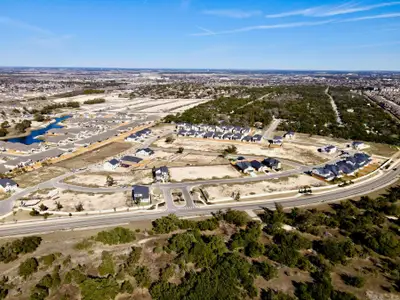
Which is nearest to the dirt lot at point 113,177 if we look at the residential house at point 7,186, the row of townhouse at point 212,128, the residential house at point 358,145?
the residential house at point 7,186

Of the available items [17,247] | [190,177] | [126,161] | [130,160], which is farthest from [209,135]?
[17,247]

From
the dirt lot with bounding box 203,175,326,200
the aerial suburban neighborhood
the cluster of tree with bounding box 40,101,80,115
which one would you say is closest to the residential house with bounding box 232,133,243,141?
the aerial suburban neighborhood

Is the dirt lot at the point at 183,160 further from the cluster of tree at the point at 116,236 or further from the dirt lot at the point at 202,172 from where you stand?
the cluster of tree at the point at 116,236

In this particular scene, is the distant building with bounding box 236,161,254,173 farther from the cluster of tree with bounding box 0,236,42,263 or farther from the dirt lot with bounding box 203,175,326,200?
the cluster of tree with bounding box 0,236,42,263

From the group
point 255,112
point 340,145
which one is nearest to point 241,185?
point 340,145

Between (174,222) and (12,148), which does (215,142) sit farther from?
(12,148)
